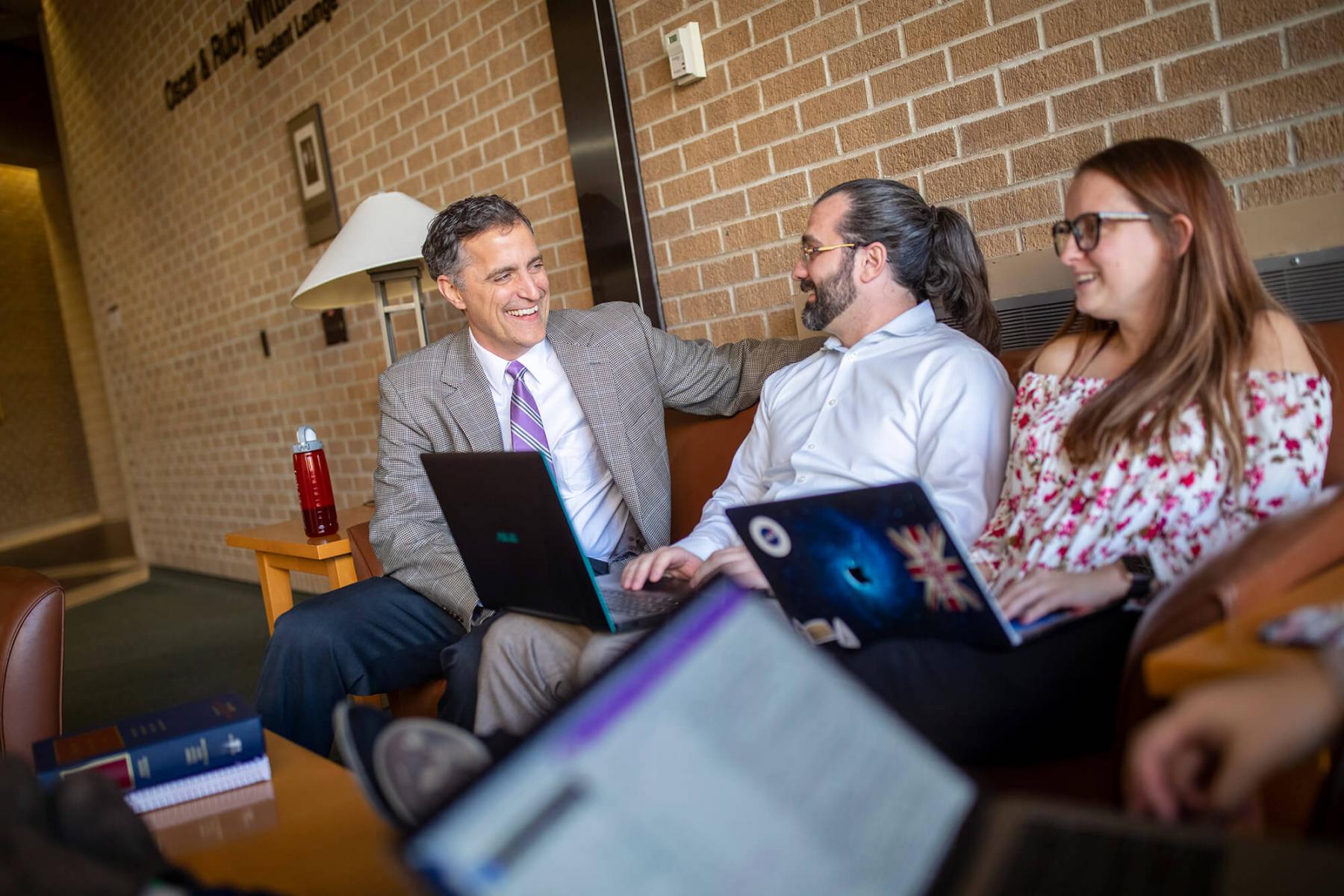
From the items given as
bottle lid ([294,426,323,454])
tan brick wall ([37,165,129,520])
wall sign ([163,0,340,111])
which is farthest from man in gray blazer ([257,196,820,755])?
tan brick wall ([37,165,129,520])

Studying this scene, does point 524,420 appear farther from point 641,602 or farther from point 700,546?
point 641,602

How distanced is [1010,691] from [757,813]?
0.66 meters

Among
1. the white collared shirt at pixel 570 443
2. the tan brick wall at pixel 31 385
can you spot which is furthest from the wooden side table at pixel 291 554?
the tan brick wall at pixel 31 385

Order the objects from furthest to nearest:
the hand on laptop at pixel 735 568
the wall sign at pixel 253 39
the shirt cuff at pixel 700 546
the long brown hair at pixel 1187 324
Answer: the wall sign at pixel 253 39 < the shirt cuff at pixel 700 546 < the hand on laptop at pixel 735 568 < the long brown hair at pixel 1187 324

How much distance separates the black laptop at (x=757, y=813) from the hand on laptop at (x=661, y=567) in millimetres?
1049

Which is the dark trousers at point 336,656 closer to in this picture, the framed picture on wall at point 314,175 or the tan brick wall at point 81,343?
the framed picture on wall at point 314,175

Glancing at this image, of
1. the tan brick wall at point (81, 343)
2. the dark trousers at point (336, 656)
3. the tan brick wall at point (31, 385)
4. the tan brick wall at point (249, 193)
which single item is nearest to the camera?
the dark trousers at point (336, 656)

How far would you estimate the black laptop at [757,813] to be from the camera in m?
0.62

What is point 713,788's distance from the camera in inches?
27.5

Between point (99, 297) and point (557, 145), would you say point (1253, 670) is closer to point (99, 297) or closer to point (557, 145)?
point (557, 145)

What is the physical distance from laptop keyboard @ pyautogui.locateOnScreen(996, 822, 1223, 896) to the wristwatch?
2.06ft

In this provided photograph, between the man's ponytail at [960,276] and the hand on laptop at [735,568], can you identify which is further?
the man's ponytail at [960,276]

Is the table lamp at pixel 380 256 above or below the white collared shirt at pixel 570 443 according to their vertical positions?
above

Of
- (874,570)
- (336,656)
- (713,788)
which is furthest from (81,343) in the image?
(713,788)
